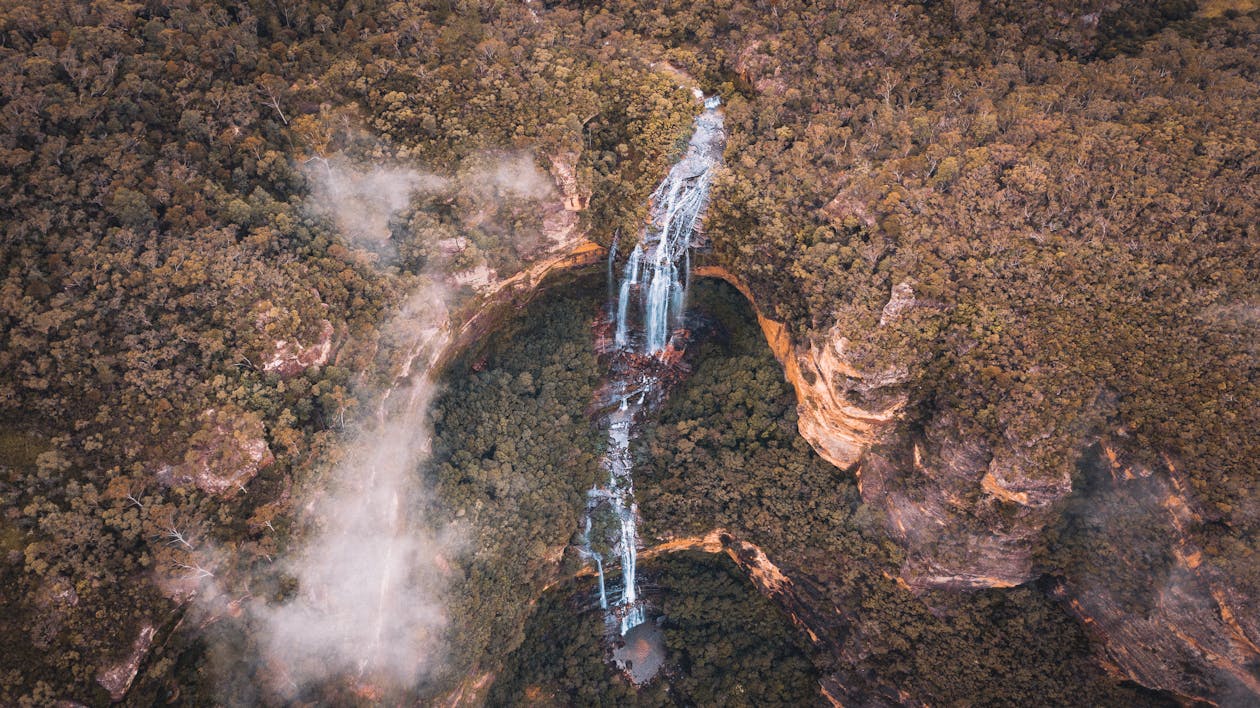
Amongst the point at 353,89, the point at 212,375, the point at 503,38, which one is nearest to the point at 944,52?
the point at 503,38

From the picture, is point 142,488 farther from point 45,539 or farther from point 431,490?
point 431,490

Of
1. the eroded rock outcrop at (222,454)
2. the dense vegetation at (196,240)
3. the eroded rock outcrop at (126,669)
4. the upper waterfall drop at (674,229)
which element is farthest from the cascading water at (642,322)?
the eroded rock outcrop at (126,669)

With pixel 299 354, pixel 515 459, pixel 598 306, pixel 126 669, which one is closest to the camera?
pixel 126 669

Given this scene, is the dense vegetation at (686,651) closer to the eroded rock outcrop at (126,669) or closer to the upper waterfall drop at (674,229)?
the upper waterfall drop at (674,229)

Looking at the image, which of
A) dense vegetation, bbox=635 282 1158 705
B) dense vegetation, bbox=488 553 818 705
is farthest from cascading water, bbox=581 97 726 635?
dense vegetation, bbox=488 553 818 705

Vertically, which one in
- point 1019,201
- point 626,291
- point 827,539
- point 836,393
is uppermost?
point 1019,201

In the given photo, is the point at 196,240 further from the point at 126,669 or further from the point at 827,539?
the point at 827,539

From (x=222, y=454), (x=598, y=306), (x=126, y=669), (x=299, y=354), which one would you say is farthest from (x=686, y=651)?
(x=126, y=669)
